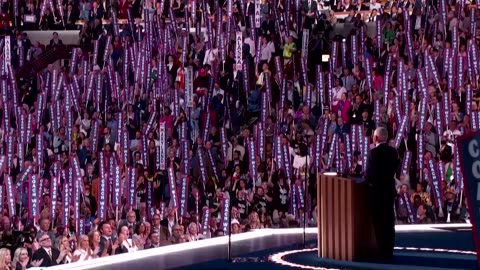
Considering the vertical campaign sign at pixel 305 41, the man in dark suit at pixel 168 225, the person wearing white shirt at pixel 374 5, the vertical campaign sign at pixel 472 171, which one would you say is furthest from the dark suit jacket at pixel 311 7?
the vertical campaign sign at pixel 472 171

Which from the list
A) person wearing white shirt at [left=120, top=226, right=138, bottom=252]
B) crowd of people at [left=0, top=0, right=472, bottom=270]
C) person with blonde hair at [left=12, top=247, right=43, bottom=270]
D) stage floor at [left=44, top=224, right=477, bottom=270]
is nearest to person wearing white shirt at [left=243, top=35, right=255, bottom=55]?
crowd of people at [left=0, top=0, right=472, bottom=270]

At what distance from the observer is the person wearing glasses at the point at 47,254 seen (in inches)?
570

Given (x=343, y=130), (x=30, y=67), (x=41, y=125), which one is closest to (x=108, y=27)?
(x=30, y=67)

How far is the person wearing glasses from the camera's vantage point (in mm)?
14477

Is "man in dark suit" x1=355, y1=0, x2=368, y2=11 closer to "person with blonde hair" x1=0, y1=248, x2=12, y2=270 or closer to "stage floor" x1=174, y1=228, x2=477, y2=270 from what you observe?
"stage floor" x1=174, y1=228, x2=477, y2=270

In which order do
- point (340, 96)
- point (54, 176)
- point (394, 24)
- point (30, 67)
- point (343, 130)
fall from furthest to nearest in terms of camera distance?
point (30, 67)
point (394, 24)
point (340, 96)
point (343, 130)
point (54, 176)

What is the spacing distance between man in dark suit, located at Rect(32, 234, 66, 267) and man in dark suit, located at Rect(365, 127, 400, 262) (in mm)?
3775

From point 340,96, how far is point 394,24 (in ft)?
8.26

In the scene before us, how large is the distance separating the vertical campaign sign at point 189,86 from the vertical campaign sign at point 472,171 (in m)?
12.9

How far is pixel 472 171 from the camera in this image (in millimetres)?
10203

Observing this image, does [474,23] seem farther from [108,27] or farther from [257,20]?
[108,27]

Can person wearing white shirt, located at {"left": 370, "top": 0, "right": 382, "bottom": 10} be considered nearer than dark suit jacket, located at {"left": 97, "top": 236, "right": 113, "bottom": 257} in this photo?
No

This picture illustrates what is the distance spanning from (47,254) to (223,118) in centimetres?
852

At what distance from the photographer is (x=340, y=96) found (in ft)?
72.9
